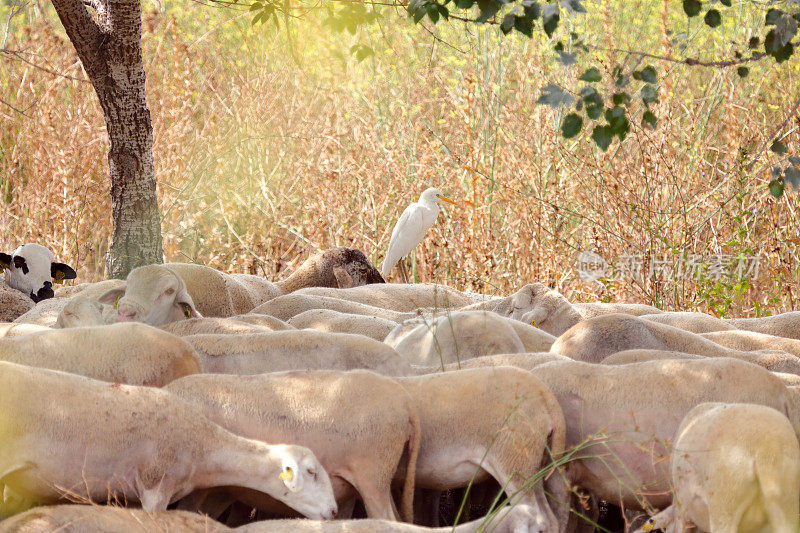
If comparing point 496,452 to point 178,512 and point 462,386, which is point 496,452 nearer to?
point 462,386

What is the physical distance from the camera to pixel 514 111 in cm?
841

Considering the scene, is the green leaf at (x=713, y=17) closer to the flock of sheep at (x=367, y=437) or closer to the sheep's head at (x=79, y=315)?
the flock of sheep at (x=367, y=437)

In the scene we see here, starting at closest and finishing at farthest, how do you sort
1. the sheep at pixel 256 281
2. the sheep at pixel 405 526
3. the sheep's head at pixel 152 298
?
the sheep at pixel 405 526 → the sheep's head at pixel 152 298 → the sheep at pixel 256 281

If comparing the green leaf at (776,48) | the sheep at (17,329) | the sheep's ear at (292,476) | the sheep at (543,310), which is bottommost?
the sheep at (543,310)

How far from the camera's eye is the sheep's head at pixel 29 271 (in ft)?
21.1

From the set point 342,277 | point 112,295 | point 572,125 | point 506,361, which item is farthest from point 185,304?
point 572,125

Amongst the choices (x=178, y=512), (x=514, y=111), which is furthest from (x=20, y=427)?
(x=514, y=111)

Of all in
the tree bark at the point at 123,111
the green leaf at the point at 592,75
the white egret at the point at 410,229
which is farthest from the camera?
the white egret at the point at 410,229

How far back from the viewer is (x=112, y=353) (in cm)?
379

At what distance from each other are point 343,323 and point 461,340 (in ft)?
2.45

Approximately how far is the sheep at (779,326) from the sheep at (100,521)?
369 centimetres

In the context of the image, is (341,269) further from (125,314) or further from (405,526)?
(405,526)

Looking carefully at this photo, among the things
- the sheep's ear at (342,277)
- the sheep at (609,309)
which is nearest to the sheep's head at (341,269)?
the sheep's ear at (342,277)

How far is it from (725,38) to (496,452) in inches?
347
